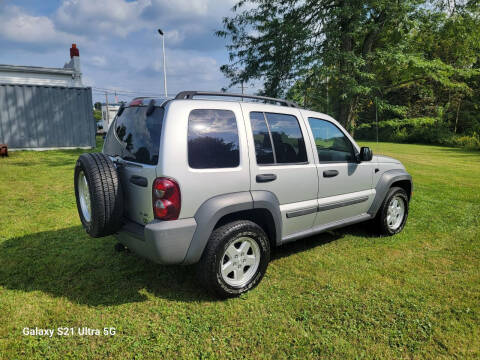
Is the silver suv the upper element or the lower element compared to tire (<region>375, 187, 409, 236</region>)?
upper

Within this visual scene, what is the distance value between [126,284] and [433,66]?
1016cm

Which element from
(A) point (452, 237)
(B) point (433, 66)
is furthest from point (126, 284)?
(B) point (433, 66)

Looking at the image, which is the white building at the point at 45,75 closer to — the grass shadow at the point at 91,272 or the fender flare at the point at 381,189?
the grass shadow at the point at 91,272

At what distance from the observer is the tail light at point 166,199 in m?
2.50

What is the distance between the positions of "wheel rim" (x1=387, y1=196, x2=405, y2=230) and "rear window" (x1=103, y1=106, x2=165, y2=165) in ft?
11.6

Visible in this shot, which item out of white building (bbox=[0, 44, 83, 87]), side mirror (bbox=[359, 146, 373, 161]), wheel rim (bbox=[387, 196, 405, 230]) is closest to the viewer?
side mirror (bbox=[359, 146, 373, 161])

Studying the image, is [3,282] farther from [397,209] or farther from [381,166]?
[397,209]

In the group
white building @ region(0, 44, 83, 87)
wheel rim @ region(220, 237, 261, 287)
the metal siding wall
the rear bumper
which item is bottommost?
wheel rim @ region(220, 237, 261, 287)

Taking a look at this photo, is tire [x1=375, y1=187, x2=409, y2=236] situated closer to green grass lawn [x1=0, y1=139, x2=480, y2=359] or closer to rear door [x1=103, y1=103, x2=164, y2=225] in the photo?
green grass lawn [x1=0, y1=139, x2=480, y2=359]

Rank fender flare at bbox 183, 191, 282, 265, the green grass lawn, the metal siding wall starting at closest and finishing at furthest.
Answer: the green grass lawn
fender flare at bbox 183, 191, 282, 265
the metal siding wall

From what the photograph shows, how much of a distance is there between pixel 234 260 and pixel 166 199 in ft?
A: 3.08

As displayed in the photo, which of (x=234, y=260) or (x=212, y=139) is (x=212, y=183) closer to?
(x=212, y=139)

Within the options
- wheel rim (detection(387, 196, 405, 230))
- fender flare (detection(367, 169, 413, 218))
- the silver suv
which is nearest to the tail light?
the silver suv

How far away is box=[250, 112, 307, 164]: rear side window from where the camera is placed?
310 centimetres
